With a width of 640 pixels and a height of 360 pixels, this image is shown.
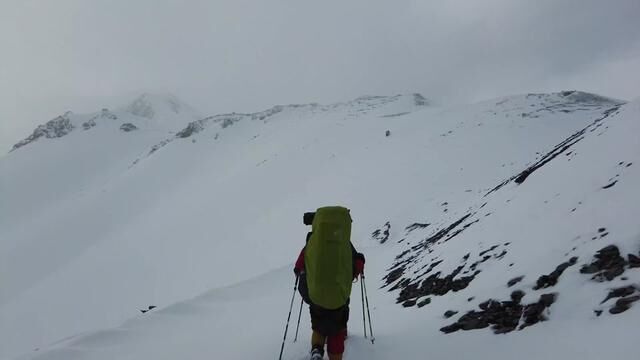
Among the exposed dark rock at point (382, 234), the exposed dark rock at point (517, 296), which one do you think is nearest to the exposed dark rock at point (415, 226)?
the exposed dark rock at point (382, 234)

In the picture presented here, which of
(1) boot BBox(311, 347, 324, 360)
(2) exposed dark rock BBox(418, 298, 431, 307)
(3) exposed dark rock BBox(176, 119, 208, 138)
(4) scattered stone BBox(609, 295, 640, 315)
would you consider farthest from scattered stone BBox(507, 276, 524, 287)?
(3) exposed dark rock BBox(176, 119, 208, 138)

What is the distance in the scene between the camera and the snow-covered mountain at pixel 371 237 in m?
6.58

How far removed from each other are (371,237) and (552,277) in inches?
824

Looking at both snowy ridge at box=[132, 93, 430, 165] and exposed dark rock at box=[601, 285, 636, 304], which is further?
snowy ridge at box=[132, 93, 430, 165]

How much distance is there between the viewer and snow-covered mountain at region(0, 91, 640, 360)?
6.58 metres

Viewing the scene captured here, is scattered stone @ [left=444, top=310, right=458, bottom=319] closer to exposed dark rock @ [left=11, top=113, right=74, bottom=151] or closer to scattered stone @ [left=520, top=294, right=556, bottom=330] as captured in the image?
scattered stone @ [left=520, top=294, right=556, bottom=330]

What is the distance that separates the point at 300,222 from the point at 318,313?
97.9 feet

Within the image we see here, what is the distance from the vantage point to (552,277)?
664 centimetres

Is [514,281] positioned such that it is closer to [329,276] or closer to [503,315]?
[503,315]

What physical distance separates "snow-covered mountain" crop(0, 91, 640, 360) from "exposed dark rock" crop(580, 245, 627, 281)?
29 millimetres

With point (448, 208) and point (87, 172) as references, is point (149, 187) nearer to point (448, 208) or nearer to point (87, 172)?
point (87, 172)

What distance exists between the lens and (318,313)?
5.94 meters

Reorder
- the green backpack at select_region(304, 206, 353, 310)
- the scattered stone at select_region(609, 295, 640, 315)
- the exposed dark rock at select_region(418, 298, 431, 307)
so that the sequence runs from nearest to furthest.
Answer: the scattered stone at select_region(609, 295, 640, 315) < the green backpack at select_region(304, 206, 353, 310) < the exposed dark rock at select_region(418, 298, 431, 307)

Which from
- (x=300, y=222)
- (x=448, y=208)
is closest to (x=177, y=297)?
(x=300, y=222)
